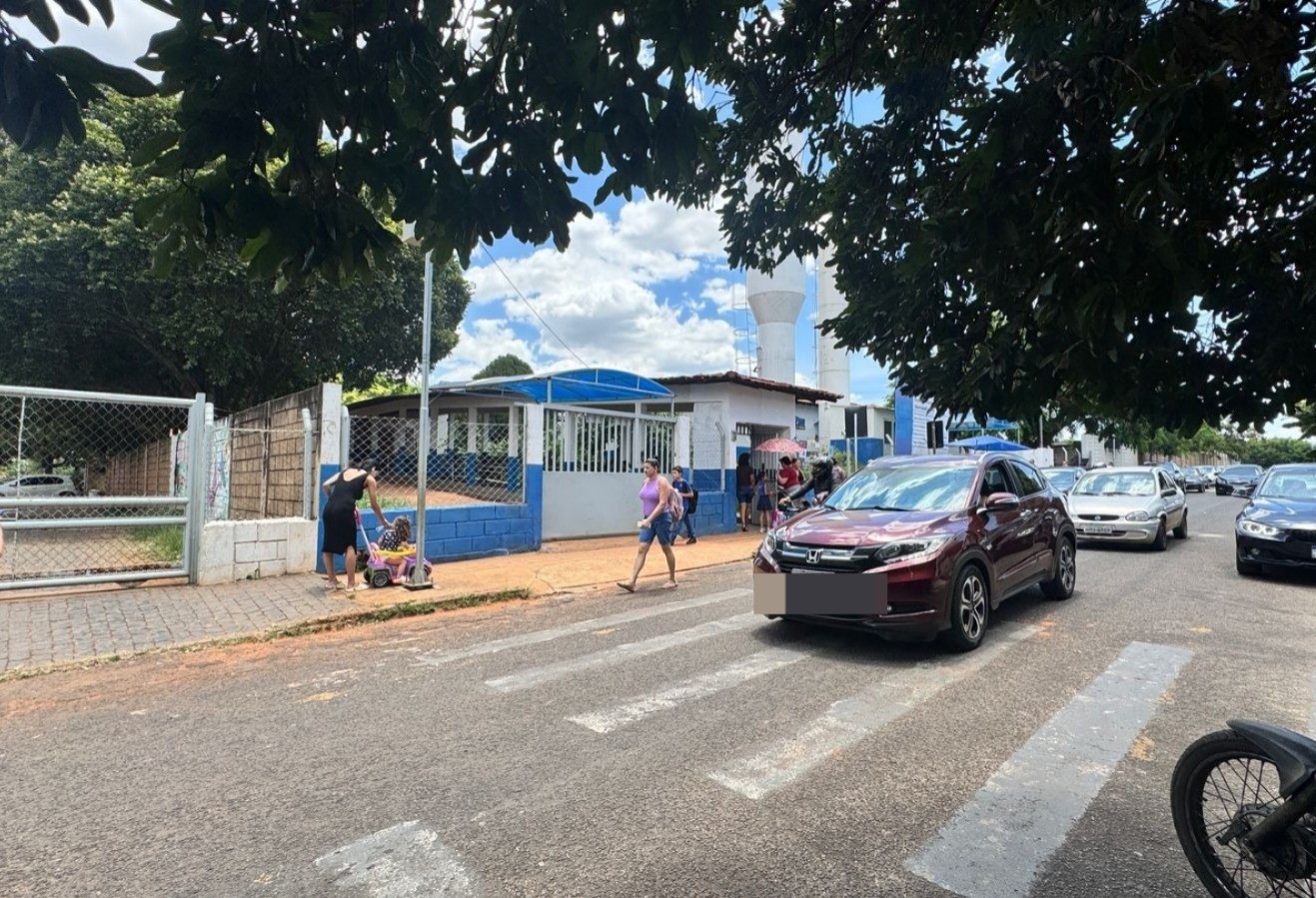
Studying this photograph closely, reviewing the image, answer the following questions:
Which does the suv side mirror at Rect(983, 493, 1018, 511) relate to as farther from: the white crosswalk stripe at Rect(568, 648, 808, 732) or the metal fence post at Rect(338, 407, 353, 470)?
the metal fence post at Rect(338, 407, 353, 470)

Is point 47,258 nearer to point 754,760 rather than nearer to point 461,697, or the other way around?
point 461,697

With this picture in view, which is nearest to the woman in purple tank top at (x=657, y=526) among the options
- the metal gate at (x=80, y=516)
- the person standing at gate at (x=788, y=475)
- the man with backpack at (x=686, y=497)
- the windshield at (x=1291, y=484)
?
the man with backpack at (x=686, y=497)

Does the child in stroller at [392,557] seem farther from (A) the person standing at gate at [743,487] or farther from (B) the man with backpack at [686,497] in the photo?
(A) the person standing at gate at [743,487]

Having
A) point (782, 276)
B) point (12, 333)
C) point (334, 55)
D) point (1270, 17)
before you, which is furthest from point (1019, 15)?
point (782, 276)

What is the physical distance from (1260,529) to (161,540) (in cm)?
1481

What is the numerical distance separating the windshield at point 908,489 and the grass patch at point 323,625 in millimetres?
3988

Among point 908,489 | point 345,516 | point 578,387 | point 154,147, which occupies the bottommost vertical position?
point 345,516

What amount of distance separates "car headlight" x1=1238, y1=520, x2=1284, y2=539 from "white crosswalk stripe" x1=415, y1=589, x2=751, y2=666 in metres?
6.55

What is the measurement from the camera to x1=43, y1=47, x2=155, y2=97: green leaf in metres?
1.95

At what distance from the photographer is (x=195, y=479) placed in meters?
8.13

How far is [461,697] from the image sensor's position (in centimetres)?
455

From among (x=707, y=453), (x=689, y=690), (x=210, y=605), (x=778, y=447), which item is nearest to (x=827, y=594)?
(x=689, y=690)

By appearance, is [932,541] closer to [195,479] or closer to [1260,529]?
[1260,529]

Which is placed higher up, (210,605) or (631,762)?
(210,605)
